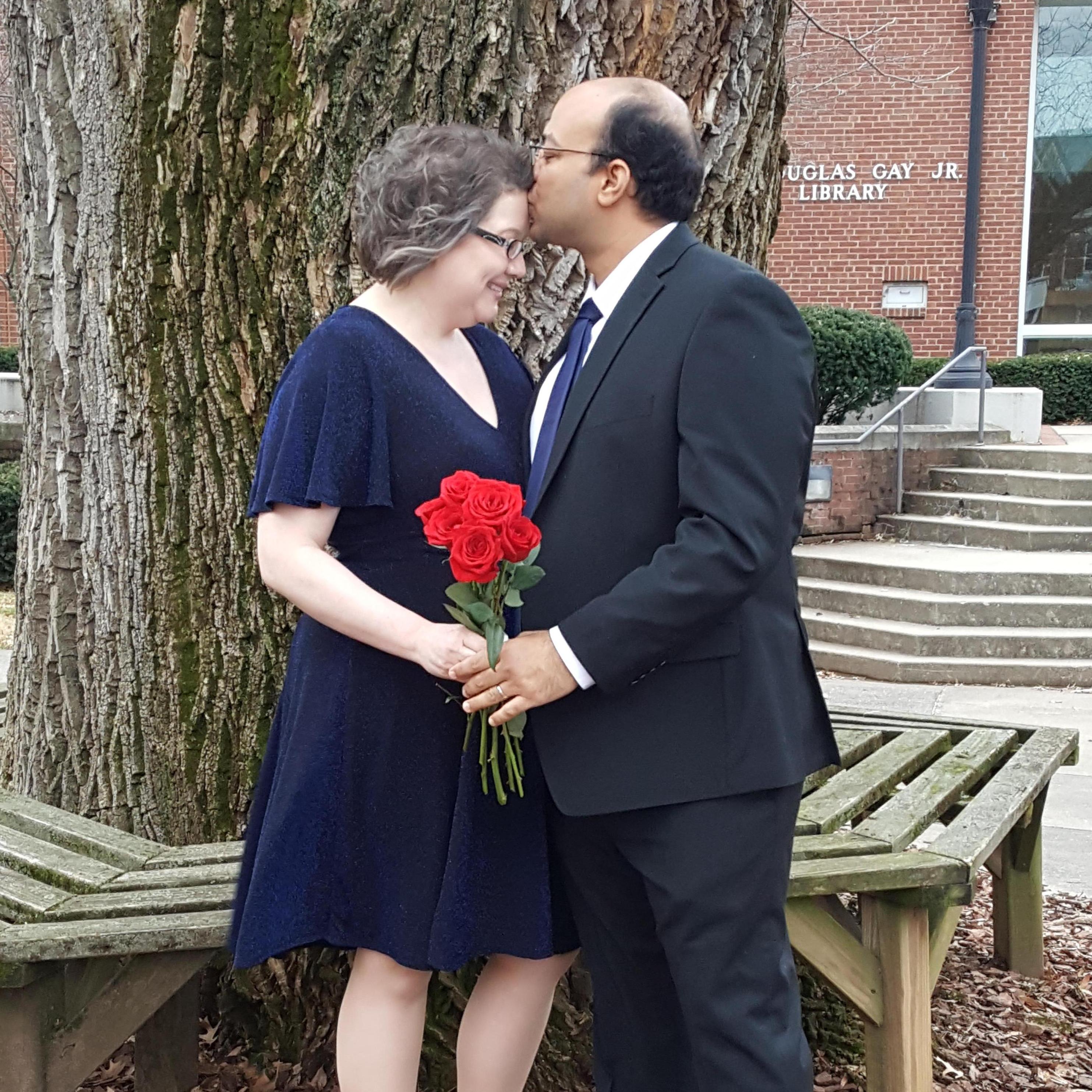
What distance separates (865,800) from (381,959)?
138 cm

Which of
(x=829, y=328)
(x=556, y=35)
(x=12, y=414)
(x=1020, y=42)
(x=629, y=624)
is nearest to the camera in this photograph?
(x=629, y=624)

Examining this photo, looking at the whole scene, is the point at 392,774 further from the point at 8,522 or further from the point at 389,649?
the point at 8,522

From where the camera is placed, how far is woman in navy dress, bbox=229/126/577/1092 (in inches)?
88.3

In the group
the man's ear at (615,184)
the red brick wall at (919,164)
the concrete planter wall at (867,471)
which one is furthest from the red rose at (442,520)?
the red brick wall at (919,164)

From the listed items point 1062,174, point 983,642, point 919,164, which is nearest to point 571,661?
point 983,642

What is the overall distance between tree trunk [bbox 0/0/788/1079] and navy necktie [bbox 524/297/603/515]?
0.74m

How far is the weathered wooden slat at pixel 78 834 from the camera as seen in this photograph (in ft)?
9.57

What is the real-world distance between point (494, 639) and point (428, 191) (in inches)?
28.6

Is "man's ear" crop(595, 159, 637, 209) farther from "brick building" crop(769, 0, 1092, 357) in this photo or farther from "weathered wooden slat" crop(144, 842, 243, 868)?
"brick building" crop(769, 0, 1092, 357)

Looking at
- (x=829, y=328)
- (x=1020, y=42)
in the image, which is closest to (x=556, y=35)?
(x=829, y=328)

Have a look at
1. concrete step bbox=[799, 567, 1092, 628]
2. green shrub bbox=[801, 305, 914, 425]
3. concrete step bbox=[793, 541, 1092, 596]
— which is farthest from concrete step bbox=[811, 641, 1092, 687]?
green shrub bbox=[801, 305, 914, 425]

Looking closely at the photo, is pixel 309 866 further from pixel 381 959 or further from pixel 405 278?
pixel 405 278

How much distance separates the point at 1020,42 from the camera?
16.7 meters

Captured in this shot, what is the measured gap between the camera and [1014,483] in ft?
35.2
